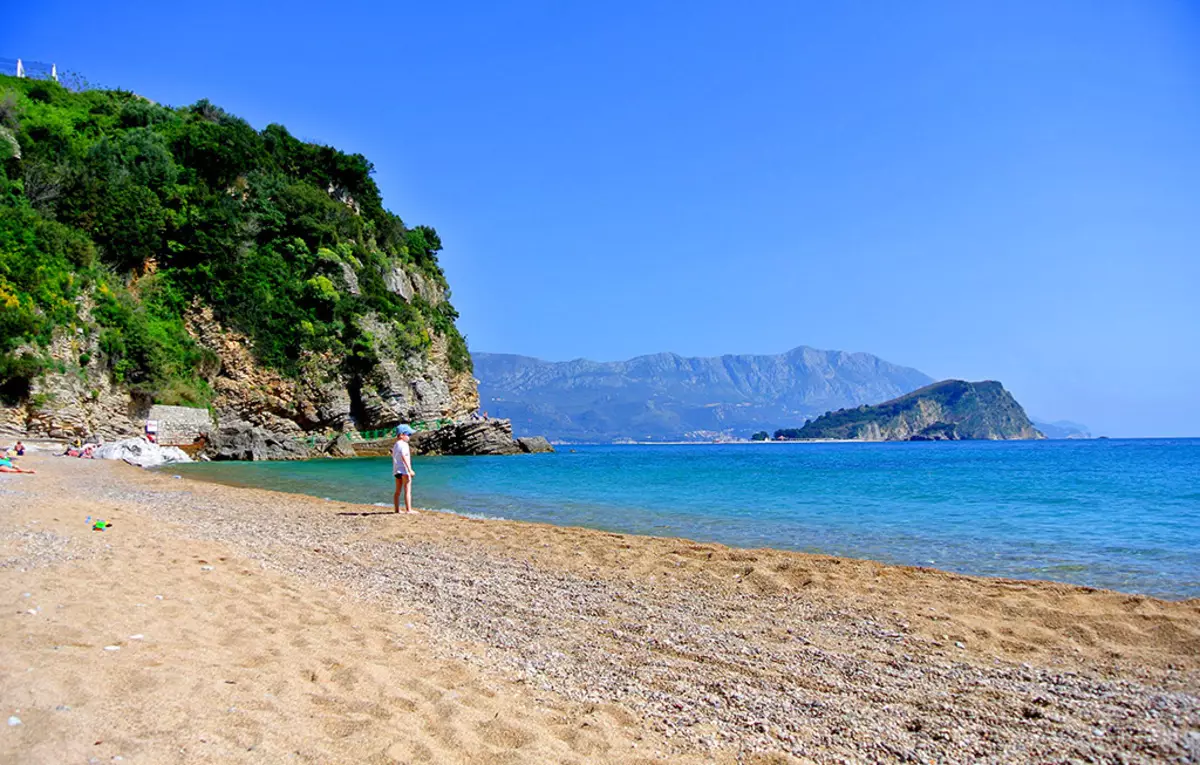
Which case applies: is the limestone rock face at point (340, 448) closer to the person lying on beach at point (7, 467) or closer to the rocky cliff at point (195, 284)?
the rocky cliff at point (195, 284)

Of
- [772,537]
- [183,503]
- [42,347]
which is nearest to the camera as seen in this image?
[772,537]

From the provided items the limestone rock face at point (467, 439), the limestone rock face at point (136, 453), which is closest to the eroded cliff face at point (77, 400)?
the limestone rock face at point (136, 453)

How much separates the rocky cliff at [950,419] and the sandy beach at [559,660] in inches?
7575

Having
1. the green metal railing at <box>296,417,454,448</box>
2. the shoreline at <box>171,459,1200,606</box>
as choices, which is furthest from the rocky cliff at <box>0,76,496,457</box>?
the shoreline at <box>171,459,1200,606</box>

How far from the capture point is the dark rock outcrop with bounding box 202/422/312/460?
41375mm

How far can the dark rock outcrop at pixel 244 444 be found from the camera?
41375mm

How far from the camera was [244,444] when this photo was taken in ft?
138

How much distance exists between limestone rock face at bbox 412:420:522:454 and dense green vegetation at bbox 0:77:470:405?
25.2ft

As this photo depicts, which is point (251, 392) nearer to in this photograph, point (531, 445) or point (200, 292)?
point (200, 292)

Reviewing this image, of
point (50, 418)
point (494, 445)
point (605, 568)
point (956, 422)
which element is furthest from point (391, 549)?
point (956, 422)

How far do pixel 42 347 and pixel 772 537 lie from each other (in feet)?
118

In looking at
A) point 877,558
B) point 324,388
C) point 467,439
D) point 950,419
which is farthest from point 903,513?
point 950,419

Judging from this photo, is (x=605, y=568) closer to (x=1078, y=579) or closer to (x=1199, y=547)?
(x=1078, y=579)

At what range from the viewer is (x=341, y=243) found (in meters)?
53.2
